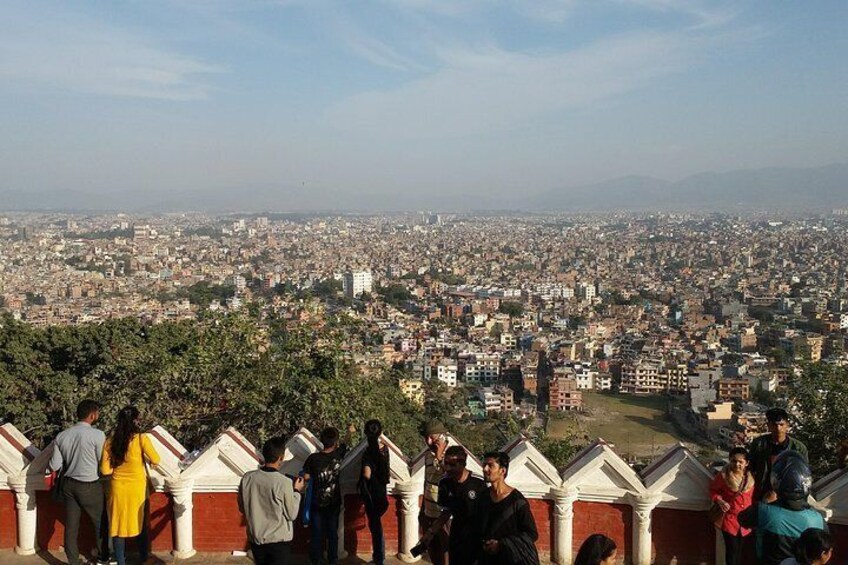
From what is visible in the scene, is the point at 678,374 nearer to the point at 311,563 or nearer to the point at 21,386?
the point at 21,386

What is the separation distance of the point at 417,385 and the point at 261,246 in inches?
4153

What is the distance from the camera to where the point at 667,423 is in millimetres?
38750

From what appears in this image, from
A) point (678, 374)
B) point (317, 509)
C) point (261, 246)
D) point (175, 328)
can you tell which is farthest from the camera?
point (261, 246)

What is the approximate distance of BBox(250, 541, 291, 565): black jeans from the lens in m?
3.26

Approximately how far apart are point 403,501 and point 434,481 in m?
0.30

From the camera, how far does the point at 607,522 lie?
3.73 m

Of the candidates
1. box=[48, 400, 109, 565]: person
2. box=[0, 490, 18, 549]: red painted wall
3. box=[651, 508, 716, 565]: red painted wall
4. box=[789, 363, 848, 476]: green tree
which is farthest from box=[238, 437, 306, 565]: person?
box=[789, 363, 848, 476]: green tree

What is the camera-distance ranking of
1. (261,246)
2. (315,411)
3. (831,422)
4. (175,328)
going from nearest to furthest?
(315,411), (831,422), (175,328), (261,246)

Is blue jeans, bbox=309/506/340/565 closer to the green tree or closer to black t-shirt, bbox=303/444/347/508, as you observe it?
black t-shirt, bbox=303/444/347/508

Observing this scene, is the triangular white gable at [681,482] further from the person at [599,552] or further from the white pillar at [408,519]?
the person at [599,552]

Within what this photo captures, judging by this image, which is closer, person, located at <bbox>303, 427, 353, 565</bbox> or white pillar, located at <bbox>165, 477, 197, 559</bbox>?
person, located at <bbox>303, 427, 353, 565</bbox>

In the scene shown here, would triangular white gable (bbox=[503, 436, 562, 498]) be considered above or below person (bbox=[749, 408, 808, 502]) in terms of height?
below

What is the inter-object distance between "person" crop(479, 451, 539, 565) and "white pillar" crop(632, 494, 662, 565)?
105 cm

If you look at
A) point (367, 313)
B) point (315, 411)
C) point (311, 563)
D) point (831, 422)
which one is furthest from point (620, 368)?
point (311, 563)
